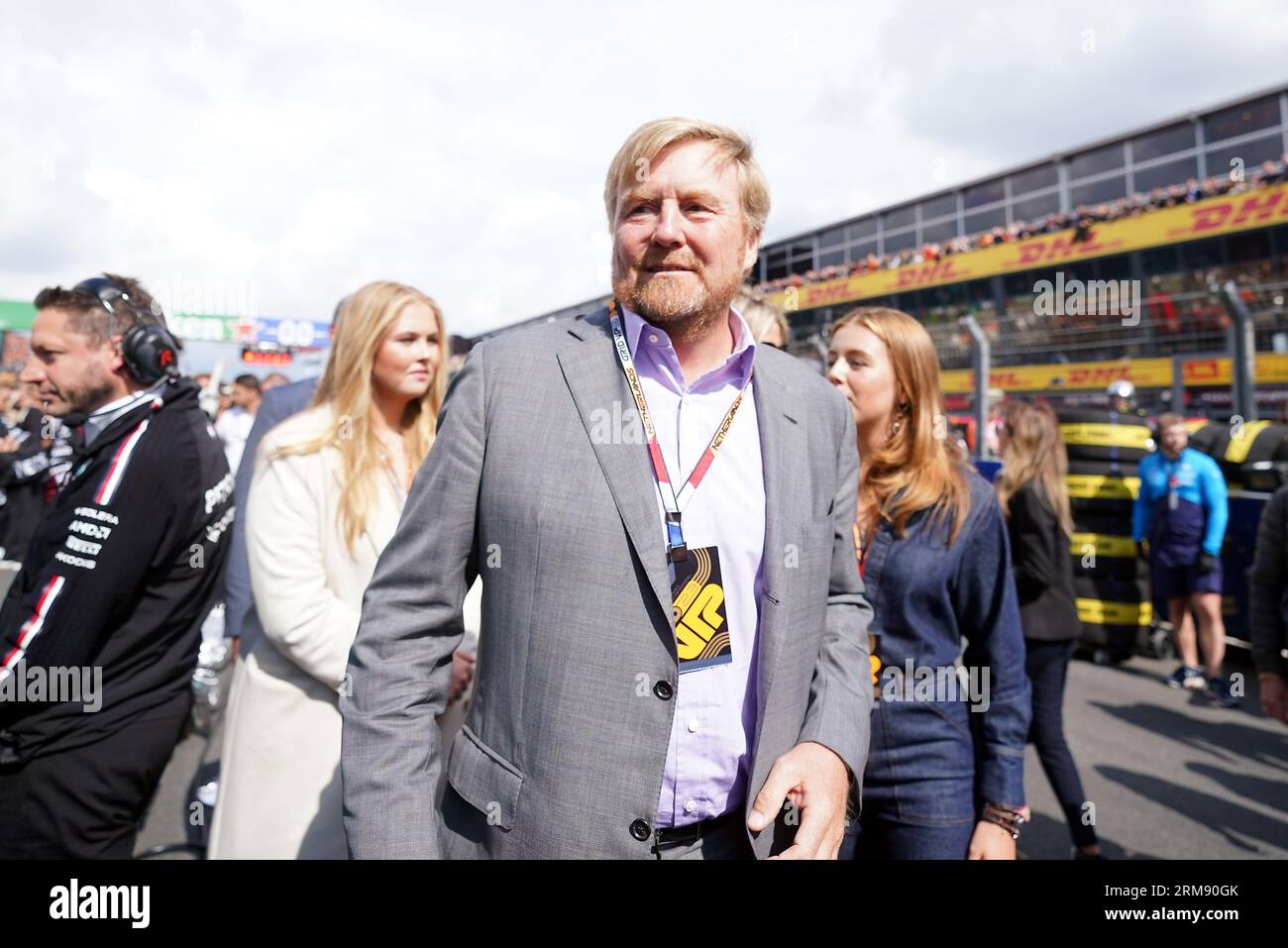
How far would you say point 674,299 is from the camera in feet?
4.82

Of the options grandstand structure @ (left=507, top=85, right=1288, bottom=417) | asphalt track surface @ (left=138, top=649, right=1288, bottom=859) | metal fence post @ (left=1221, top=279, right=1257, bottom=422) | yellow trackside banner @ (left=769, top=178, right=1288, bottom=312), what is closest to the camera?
asphalt track surface @ (left=138, top=649, right=1288, bottom=859)

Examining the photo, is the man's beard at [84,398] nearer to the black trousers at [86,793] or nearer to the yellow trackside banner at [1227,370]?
the black trousers at [86,793]

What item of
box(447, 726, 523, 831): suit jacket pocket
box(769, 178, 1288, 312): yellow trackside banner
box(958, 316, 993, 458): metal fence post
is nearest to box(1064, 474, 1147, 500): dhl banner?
box(958, 316, 993, 458): metal fence post

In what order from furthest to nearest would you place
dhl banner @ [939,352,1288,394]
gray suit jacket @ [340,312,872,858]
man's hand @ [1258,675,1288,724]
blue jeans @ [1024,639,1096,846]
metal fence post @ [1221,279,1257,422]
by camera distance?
1. dhl banner @ [939,352,1288,394]
2. metal fence post @ [1221,279,1257,422]
3. blue jeans @ [1024,639,1096,846]
4. man's hand @ [1258,675,1288,724]
5. gray suit jacket @ [340,312,872,858]

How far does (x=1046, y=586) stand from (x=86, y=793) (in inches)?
153

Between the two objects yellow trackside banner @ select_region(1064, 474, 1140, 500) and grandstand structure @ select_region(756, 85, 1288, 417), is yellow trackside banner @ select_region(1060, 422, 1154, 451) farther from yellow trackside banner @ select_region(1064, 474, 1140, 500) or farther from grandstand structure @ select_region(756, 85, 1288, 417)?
grandstand structure @ select_region(756, 85, 1288, 417)

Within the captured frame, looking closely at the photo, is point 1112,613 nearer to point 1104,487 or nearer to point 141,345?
point 1104,487

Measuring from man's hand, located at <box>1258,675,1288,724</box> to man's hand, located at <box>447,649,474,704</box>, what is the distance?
2.83 metres

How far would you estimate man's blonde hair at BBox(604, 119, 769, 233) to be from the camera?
148cm

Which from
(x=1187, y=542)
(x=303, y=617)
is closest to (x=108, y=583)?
(x=303, y=617)

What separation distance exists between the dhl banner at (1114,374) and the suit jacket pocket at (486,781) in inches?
336

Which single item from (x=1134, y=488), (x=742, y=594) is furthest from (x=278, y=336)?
(x=742, y=594)

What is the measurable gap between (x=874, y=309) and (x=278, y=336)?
38.0 metres
